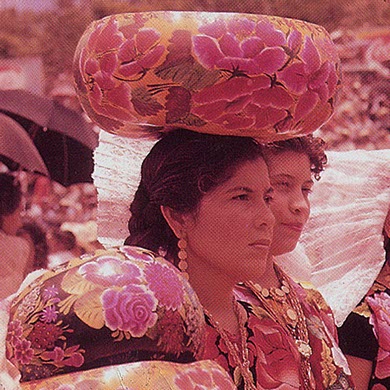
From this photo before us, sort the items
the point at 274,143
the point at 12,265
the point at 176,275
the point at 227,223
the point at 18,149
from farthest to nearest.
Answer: the point at 18,149 → the point at 12,265 → the point at 274,143 → the point at 227,223 → the point at 176,275

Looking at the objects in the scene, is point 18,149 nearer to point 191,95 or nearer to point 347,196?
point 347,196

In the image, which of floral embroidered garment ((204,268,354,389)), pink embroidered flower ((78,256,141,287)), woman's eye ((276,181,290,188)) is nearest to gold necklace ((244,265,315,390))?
floral embroidered garment ((204,268,354,389))

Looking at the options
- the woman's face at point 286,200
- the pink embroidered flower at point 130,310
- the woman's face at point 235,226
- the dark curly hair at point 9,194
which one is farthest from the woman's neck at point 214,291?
the dark curly hair at point 9,194

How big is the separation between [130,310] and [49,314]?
0.20 ft

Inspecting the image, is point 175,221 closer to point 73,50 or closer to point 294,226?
point 294,226

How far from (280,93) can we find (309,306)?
1.29 feet

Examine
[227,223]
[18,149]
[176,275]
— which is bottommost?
[18,149]

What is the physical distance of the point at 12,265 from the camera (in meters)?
1.41

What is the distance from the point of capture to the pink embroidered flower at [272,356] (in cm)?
110

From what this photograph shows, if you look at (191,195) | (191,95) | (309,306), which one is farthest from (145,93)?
(309,306)

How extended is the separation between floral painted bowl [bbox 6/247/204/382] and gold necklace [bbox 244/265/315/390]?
44 cm

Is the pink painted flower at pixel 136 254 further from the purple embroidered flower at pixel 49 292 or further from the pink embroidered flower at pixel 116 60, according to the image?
the pink embroidered flower at pixel 116 60

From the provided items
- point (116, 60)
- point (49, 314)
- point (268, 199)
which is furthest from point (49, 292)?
point (268, 199)

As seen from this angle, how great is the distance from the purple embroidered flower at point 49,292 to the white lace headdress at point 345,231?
732mm
